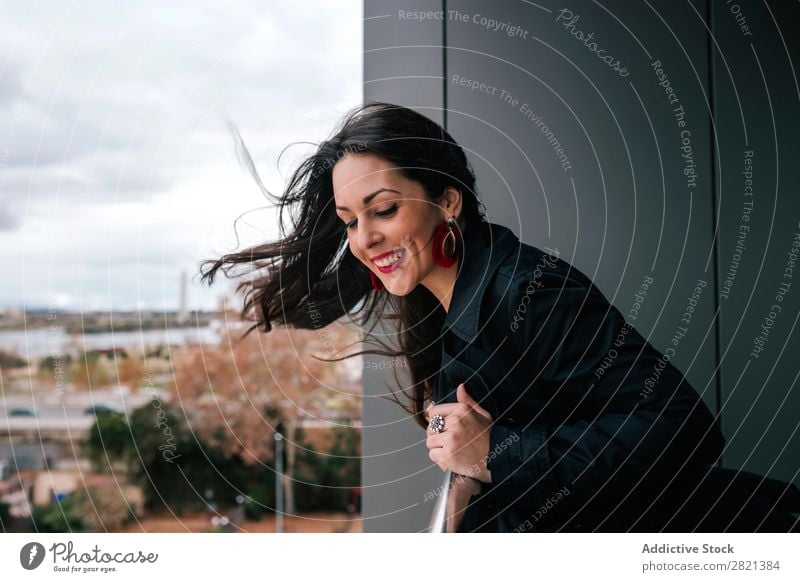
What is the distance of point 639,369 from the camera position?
931mm

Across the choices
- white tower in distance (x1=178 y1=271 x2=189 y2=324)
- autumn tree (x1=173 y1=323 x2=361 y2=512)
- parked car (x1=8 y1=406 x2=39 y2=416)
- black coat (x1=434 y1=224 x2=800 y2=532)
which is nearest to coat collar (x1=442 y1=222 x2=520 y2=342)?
black coat (x1=434 y1=224 x2=800 y2=532)

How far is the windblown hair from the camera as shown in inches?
42.6

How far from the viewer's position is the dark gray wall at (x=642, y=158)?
1171mm

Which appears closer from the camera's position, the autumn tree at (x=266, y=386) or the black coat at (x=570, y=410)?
the black coat at (x=570, y=410)

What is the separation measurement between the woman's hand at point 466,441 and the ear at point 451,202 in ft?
0.90

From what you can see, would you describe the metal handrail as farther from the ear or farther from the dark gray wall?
the ear

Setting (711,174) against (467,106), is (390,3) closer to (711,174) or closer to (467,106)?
(467,106)

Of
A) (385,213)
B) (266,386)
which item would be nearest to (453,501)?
(385,213)

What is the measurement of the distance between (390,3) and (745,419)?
899 mm

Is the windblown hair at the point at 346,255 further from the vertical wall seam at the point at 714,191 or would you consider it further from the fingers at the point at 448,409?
the vertical wall seam at the point at 714,191

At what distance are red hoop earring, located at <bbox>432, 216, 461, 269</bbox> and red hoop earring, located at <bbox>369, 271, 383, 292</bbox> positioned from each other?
0.36 ft

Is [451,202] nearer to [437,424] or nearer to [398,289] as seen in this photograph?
[398,289]

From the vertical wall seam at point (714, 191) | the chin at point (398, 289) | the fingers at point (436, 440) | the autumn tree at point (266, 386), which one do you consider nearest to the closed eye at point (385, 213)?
the chin at point (398, 289)
